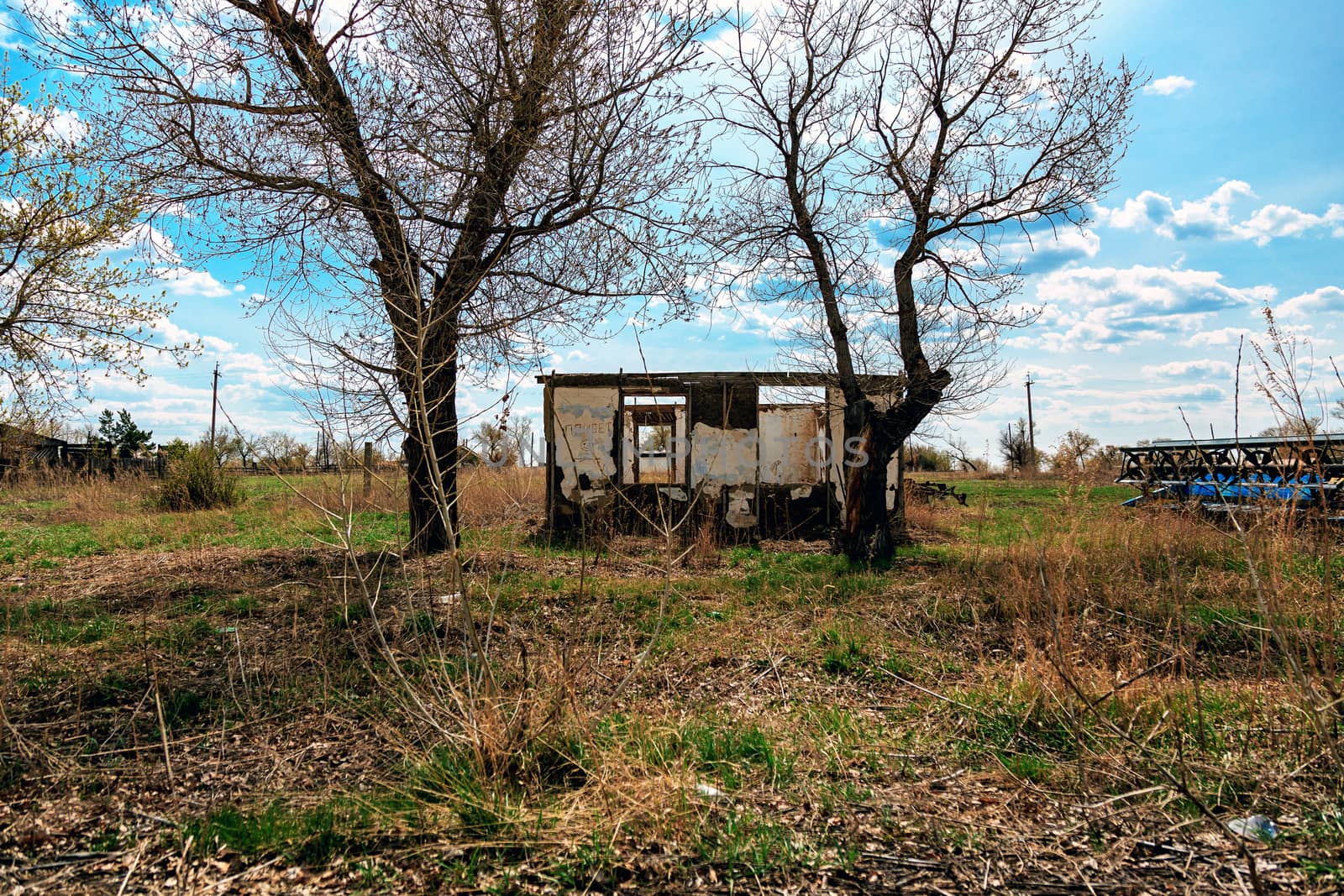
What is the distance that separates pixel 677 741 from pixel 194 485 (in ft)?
51.3

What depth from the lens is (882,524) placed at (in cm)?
1001

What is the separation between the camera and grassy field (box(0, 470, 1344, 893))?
9.02ft

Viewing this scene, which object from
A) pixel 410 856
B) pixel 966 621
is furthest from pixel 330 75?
pixel 966 621

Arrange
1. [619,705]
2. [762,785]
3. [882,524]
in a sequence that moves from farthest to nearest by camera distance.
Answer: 1. [882,524]
2. [619,705]
3. [762,785]

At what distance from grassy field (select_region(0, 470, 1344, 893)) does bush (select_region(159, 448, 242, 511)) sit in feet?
30.2

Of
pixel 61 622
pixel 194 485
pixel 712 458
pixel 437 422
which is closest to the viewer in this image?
pixel 61 622

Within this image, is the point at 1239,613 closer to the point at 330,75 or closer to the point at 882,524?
the point at 882,524

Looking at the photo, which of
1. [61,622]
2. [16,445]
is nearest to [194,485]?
[16,445]

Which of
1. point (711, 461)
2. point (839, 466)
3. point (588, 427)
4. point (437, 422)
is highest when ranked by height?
point (588, 427)

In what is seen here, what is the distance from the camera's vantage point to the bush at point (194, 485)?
15.5 metres

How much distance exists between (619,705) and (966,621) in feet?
11.9

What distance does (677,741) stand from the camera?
3.75 m

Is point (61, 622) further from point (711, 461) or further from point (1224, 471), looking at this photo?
point (1224, 471)

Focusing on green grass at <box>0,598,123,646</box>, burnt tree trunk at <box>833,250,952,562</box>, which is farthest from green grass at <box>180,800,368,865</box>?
burnt tree trunk at <box>833,250,952,562</box>
